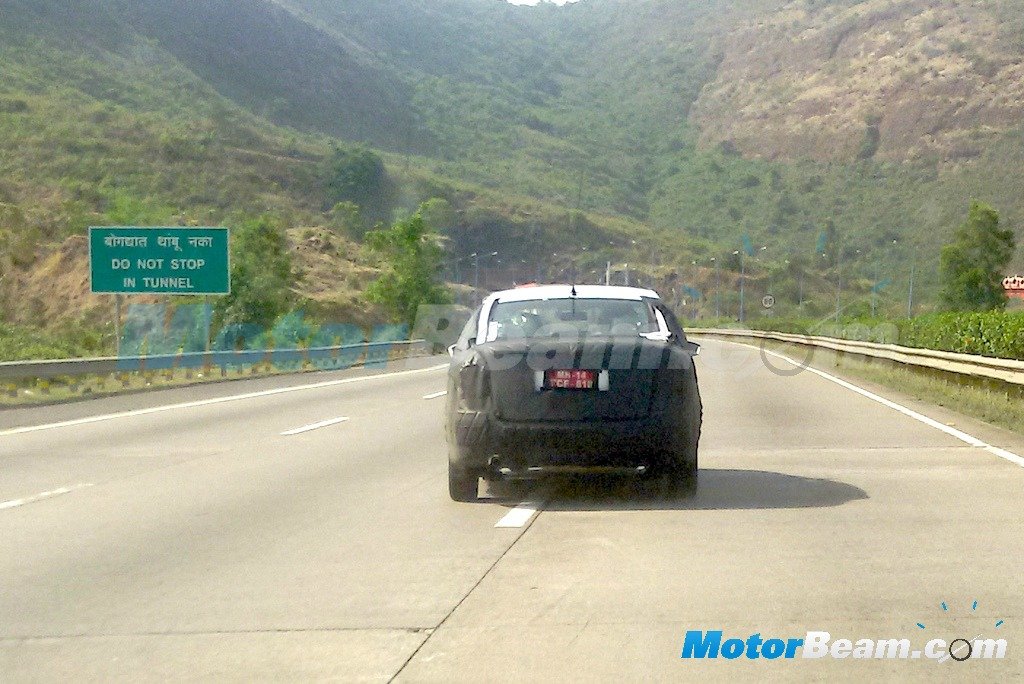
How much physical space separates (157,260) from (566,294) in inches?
998

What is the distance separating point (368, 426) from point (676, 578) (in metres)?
11.5

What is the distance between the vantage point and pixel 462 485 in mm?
10664

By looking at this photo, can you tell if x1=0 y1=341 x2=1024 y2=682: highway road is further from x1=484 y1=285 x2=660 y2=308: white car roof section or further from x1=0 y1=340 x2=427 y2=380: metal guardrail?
x1=0 y1=340 x2=427 y2=380: metal guardrail

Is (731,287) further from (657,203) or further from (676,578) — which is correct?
(676,578)

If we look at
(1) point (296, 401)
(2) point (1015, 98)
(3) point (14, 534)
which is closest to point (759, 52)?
(2) point (1015, 98)

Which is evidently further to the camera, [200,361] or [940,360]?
[200,361]

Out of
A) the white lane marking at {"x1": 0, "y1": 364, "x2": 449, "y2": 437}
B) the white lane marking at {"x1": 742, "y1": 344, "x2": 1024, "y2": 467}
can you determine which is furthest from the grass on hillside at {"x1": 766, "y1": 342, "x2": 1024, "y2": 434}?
the white lane marking at {"x1": 0, "y1": 364, "x2": 449, "y2": 437}

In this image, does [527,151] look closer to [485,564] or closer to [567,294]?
[567,294]

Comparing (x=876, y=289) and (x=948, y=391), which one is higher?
(x=948, y=391)

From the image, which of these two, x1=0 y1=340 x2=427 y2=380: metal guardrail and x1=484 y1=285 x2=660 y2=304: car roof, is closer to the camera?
x1=484 y1=285 x2=660 y2=304: car roof

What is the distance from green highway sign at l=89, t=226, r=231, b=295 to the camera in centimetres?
3441

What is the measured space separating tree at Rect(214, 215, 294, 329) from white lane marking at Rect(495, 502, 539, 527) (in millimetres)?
41263

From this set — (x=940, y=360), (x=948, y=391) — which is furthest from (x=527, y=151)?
(x=948, y=391)

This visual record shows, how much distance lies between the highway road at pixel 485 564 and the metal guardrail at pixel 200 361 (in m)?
9.31
